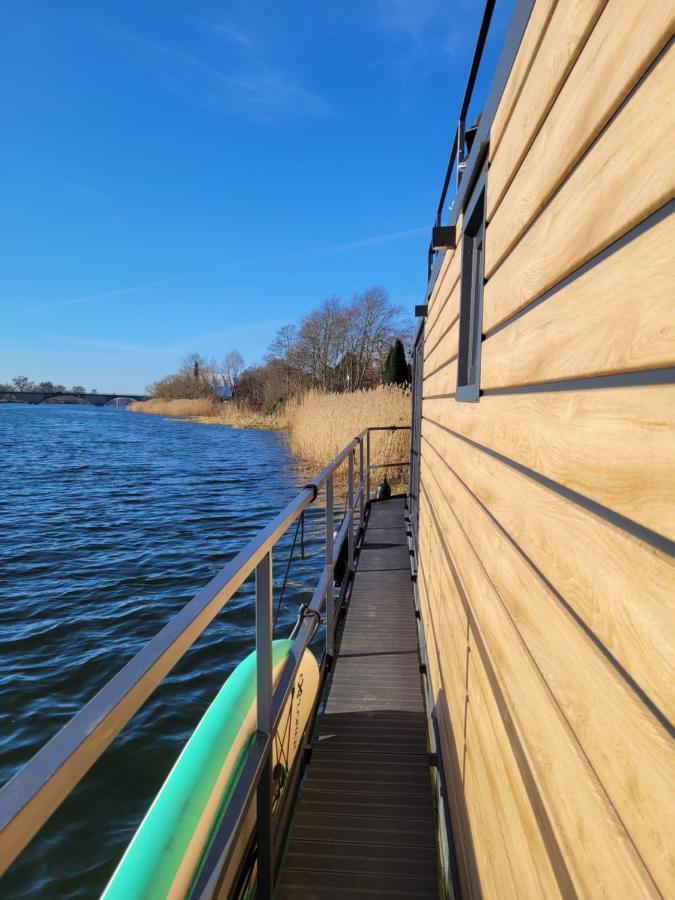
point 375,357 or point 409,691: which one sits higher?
point 375,357

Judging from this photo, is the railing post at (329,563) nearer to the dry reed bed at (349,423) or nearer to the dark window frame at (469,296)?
the dark window frame at (469,296)

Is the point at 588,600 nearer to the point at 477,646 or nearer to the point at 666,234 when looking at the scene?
the point at 666,234

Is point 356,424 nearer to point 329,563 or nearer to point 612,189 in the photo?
point 329,563

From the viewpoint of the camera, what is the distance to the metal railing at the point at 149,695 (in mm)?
554

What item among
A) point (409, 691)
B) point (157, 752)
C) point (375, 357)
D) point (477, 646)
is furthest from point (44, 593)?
point (375, 357)

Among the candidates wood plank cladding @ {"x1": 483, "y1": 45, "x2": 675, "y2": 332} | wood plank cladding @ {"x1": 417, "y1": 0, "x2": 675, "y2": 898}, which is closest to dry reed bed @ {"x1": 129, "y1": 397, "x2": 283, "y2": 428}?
wood plank cladding @ {"x1": 417, "y1": 0, "x2": 675, "y2": 898}

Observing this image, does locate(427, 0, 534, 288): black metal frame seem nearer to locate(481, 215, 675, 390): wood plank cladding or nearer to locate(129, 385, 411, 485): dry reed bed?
locate(481, 215, 675, 390): wood plank cladding

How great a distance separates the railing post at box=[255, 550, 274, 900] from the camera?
1564 millimetres

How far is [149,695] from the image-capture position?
0.79m

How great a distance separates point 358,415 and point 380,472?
5.16ft

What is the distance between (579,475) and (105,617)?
5.57 m

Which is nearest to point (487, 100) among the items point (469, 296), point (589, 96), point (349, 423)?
point (469, 296)

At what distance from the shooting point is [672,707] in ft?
1.76

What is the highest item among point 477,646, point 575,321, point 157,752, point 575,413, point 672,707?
point 575,321
